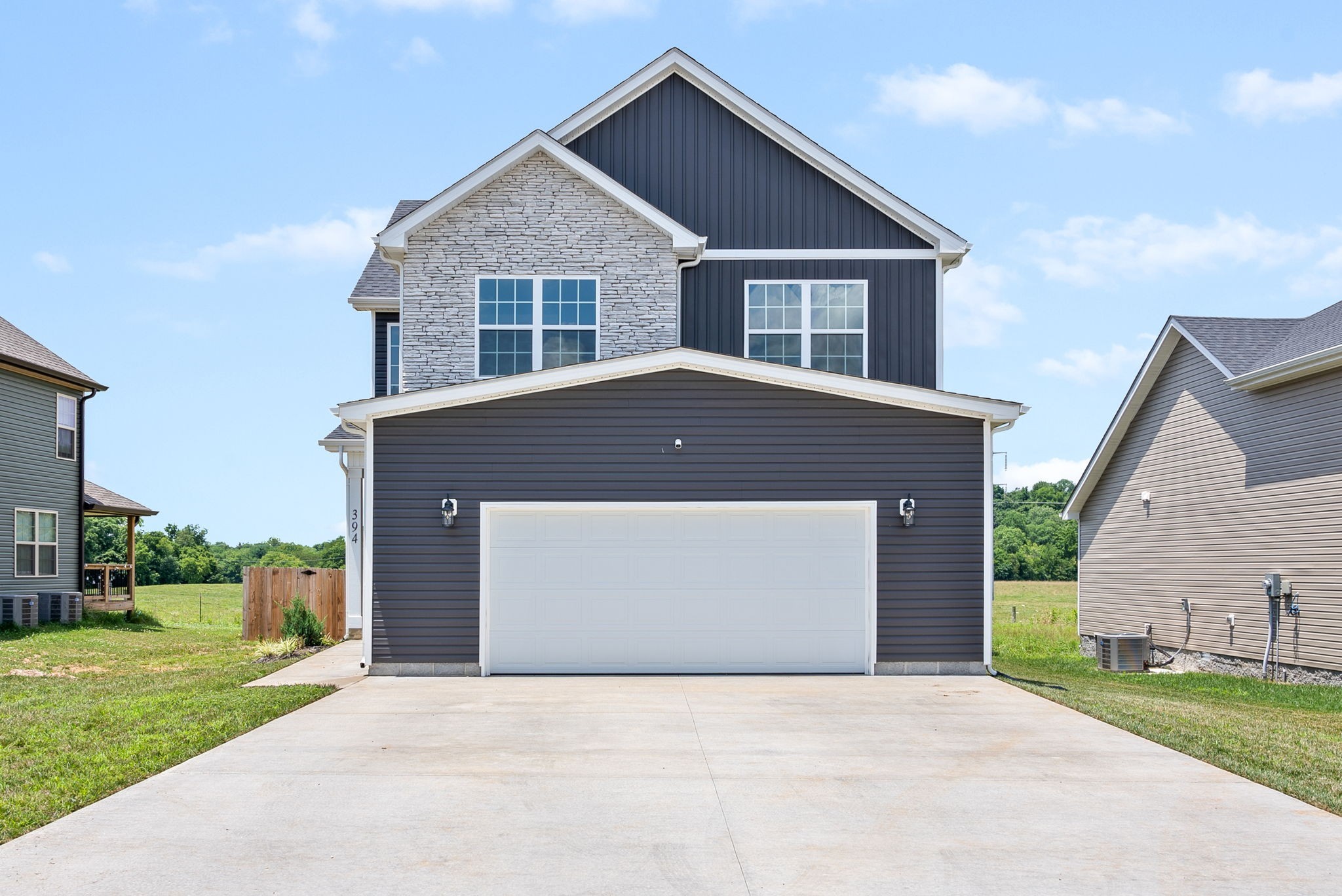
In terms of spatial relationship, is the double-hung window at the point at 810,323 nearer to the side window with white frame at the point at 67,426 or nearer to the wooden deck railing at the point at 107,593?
the side window with white frame at the point at 67,426

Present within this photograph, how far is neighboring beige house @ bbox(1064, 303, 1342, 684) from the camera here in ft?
55.3

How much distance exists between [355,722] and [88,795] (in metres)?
3.09

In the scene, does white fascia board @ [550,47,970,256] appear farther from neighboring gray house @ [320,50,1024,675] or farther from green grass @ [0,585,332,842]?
green grass @ [0,585,332,842]

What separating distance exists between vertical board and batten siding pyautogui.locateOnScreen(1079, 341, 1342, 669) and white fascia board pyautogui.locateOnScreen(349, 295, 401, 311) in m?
13.8

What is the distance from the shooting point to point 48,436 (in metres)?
26.3

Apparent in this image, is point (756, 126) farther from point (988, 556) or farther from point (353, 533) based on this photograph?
point (353, 533)

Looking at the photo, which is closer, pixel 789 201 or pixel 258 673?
pixel 258 673

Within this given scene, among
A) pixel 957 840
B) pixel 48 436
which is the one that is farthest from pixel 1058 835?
pixel 48 436

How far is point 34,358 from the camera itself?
25.5 m

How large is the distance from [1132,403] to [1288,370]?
5.08 meters

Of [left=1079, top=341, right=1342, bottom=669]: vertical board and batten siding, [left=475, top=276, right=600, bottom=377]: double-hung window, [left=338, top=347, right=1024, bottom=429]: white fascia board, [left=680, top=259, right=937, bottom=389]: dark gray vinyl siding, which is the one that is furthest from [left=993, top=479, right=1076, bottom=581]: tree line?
[left=338, top=347, right=1024, bottom=429]: white fascia board

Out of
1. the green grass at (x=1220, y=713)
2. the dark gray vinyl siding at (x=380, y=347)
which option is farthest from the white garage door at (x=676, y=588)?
the dark gray vinyl siding at (x=380, y=347)

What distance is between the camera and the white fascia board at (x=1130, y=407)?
2067cm

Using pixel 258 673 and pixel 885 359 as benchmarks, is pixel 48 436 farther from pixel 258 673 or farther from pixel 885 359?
pixel 885 359
